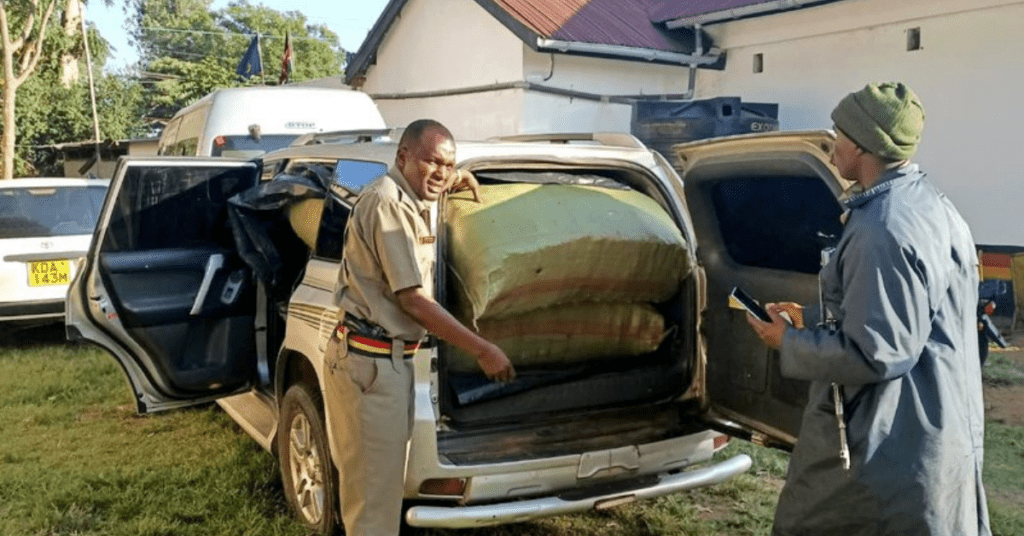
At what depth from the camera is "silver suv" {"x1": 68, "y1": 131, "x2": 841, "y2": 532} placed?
3373 millimetres

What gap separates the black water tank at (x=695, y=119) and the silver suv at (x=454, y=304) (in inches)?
264

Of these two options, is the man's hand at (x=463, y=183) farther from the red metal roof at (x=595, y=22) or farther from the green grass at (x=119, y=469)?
the red metal roof at (x=595, y=22)

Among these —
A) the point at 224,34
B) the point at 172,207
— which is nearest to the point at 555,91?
the point at 172,207

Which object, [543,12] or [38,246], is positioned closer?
[38,246]

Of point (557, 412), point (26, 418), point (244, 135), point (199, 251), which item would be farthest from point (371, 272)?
point (244, 135)

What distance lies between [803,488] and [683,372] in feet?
4.61

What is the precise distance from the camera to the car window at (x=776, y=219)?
11.1 feet

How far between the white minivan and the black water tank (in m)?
3.75

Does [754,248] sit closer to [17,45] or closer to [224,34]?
[17,45]

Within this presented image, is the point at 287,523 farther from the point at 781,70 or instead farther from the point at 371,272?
the point at 781,70

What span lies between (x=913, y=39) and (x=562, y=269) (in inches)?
348

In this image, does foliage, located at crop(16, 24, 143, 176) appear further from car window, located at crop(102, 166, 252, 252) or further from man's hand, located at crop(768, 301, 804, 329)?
man's hand, located at crop(768, 301, 804, 329)

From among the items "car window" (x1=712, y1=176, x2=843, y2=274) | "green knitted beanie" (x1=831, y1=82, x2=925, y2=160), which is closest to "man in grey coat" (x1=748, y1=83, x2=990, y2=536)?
"green knitted beanie" (x1=831, y1=82, x2=925, y2=160)

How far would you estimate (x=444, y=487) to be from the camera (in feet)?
10.9
